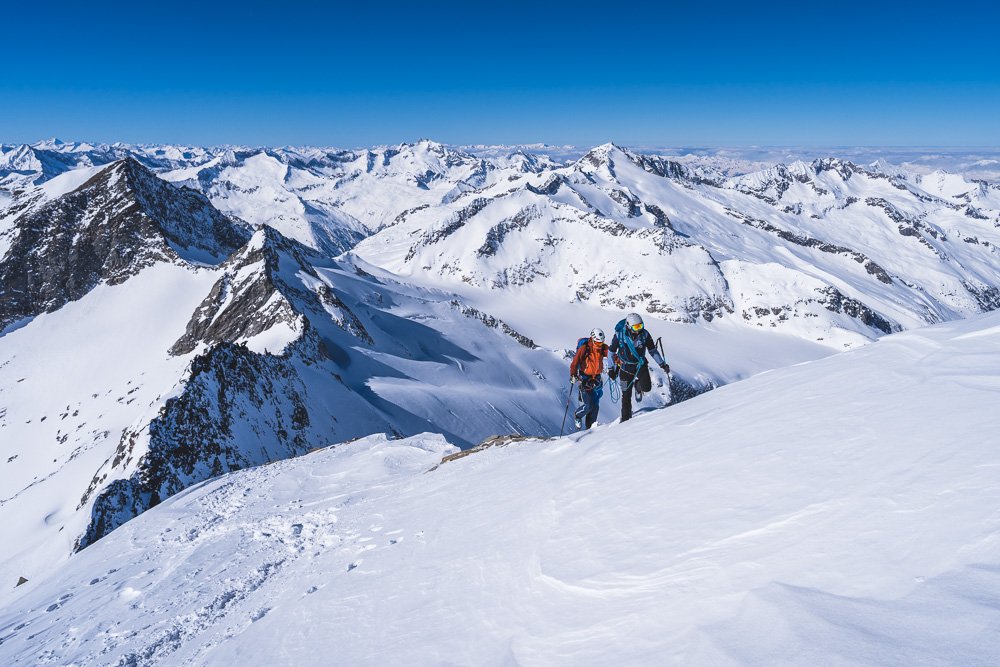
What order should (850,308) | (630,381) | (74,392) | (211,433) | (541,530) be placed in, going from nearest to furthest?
(541,530)
(630,381)
(211,433)
(74,392)
(850,308)

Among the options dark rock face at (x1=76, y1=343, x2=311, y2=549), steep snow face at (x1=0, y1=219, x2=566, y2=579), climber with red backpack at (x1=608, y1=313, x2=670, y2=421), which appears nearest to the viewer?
climber with red backpack at (x1=608, y1=313, x2=670, y2=421)

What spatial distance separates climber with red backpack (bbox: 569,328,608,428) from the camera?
14.0 meters

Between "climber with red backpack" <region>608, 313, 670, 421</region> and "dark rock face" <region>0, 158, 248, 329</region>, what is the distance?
191ft

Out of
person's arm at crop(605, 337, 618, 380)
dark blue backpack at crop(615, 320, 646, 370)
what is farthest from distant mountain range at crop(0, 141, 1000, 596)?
person's arm at crop(605, 337, 618, 380)

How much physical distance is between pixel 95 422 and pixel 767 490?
43736mm

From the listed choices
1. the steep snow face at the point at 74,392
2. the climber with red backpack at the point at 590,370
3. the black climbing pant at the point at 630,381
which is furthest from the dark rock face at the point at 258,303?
the black climbing pant at the point at 630,381

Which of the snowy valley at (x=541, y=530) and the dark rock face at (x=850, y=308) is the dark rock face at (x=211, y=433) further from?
the dark rock face at (x=850, y=308)

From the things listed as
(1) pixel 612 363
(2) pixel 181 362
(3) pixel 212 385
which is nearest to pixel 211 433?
(3) pixel 212 385

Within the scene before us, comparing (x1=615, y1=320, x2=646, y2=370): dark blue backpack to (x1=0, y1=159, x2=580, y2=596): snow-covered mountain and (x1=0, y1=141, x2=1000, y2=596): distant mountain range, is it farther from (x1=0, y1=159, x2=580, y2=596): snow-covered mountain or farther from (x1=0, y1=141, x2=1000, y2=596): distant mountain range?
(x1=0, y1=159, x2=580, y2=596): snow-covered mountain

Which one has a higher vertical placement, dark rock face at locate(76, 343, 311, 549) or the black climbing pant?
the black climbing pant

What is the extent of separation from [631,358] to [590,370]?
155 cm

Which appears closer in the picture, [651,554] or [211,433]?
[651,554]

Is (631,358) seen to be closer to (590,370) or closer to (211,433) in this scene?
(590,370)

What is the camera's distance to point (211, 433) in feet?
79.2
